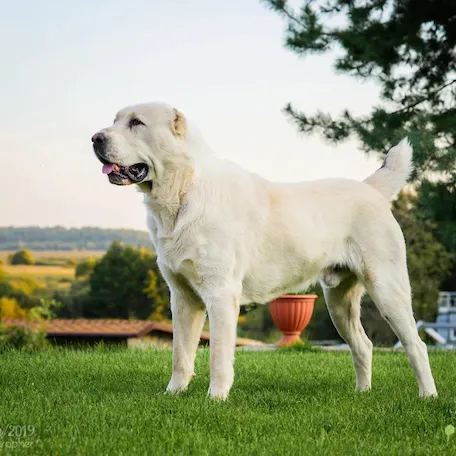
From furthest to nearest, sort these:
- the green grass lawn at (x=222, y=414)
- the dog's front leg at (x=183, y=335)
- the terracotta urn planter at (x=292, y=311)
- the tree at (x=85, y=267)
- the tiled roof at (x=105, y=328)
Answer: the tree at (x=85, y=267), the tiled roof at (x=105, y=328), the terracotta urn planter at (x=292, y=311), the dog's front leg at (x=183, y=335), the green grass lawn at (x=222, y=414)

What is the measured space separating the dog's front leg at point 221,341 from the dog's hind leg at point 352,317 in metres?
0.99

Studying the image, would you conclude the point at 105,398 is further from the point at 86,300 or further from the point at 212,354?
the point at 86,300

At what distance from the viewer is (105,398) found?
159 inches

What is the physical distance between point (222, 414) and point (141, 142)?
1506 millimetres

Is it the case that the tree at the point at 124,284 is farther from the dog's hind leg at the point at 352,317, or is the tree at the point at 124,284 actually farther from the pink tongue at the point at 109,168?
the pink tongue at the point at 109,168

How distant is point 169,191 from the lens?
405 centimetres

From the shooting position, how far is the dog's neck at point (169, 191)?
4.04m

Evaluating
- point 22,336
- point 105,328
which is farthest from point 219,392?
point 105,328

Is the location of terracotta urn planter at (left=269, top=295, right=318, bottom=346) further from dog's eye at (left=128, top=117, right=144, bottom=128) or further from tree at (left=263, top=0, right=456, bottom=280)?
dog's eye at (left=128, top=117, right=144, bottom=128)

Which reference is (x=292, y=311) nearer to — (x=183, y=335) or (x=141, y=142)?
(x=183, y=335)

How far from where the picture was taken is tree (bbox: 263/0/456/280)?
10.5m

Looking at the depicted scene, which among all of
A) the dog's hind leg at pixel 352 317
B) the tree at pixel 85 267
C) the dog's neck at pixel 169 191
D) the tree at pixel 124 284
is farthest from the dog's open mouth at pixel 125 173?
the tree at pixel 85 267

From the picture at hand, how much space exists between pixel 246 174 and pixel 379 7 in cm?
752

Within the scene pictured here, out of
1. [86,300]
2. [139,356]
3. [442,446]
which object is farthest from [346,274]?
[86,300]
